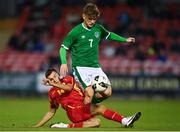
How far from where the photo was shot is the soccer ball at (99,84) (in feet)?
39.8

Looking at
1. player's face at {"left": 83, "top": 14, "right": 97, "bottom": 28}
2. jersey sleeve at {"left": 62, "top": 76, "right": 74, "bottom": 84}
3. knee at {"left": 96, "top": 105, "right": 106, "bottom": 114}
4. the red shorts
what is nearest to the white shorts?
jersey sleeve at {"left": 62, "top": 76, "right": 74, "bottom": 84}

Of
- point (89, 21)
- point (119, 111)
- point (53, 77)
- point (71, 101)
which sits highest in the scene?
point (89, 21)

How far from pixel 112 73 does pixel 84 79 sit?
12.4m

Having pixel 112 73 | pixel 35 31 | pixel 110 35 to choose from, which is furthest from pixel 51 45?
pixel 110 35

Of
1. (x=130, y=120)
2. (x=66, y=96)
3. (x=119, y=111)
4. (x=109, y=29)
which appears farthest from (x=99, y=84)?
(x=109, y=29)

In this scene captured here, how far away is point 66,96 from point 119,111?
6101 mm

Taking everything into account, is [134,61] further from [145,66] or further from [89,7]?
[89,7]

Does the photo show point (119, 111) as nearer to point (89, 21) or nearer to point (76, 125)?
point (76, 125)

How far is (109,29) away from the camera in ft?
89.3

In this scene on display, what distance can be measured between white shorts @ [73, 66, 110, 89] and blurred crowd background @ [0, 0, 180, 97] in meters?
12.3

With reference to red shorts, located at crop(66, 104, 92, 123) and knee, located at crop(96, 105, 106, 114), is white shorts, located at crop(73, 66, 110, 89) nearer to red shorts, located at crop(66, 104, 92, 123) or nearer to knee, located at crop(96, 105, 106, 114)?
red shorts, located at crop(66, 104, 92, 123)

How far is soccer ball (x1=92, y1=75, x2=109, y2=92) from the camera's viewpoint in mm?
12133

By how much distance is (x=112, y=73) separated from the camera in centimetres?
2464

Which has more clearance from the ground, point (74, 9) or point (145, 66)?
point (74, 9)
